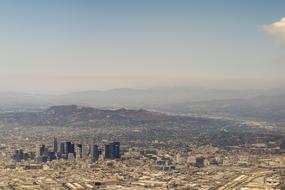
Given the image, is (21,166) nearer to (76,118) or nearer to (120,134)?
(120,134)

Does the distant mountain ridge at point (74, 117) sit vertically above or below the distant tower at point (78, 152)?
above

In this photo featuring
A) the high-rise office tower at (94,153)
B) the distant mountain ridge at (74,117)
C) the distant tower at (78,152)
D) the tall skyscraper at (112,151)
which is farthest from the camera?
the distant mountain ridge at (74,117)

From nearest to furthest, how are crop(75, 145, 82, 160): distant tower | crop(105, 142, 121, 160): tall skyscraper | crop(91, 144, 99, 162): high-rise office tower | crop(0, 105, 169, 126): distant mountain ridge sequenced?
crop(91, 144, 99, 162): high-rise office tower < crop(105, 142, 121, 160): tall skyscraper < crop(75, 145, 82, 160): distant tower < crop(0, 105, 169, 126): distant mountain ridge

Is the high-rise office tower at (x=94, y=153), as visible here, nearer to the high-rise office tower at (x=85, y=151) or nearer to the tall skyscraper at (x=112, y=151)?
the high-rise office tower at (x=85, y=151)

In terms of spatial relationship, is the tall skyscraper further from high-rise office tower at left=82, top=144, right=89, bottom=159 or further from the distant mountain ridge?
the distant mountain ridge

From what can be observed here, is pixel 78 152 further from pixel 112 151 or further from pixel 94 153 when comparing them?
pixel 112 151

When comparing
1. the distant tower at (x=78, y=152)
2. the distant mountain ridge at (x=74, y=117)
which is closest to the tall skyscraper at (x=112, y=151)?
the distant tower at (x=78, y=152)

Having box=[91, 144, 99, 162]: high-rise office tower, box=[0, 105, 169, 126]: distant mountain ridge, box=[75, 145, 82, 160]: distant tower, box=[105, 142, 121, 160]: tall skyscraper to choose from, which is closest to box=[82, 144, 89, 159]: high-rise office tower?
box=[75, 145, 82, 160]: distant tower

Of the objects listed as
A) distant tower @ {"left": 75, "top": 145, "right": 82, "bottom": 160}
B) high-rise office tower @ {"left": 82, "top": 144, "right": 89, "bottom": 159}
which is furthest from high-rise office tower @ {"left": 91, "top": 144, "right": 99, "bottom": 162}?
distant tower @ {"left": 75, "top": 145, "right": 82, "bottom": 160}

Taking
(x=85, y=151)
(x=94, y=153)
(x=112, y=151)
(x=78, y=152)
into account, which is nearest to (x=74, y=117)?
(x=78, y=152)

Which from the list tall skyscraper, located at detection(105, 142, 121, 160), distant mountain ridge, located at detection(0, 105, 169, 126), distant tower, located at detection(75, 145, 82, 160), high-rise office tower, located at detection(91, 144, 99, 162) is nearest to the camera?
high-rise office tower, located at detection(91, 144, 99, 162)

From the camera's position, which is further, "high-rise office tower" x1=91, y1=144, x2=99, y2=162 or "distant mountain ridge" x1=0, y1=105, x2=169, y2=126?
"distant mountain ridge" x1=0, y1=105, x2=169, y2=126

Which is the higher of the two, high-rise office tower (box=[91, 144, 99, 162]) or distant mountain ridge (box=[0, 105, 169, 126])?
distant mountain ridge (box=[0, 105, 169, 126])
